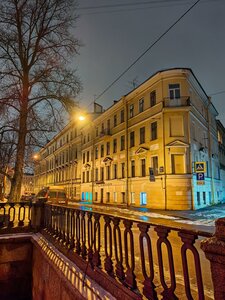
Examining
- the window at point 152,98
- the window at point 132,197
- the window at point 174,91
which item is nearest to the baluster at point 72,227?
the window at point 174,91

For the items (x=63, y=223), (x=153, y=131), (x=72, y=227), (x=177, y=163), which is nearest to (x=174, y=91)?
(x=153, y=131)

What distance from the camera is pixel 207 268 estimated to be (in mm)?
5527

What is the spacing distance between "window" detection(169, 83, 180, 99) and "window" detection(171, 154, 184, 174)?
608 cm

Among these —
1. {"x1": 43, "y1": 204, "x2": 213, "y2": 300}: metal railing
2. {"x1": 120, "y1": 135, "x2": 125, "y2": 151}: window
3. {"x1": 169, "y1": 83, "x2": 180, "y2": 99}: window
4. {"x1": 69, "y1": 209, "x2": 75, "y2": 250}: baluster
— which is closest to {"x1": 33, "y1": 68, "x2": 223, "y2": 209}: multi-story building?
{"x1": 169, "y1": 83, "x2": 180, "y2": 99}: window

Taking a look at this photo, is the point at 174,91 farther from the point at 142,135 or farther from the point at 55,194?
the point at 55,194

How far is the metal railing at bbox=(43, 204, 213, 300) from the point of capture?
7.71 ft

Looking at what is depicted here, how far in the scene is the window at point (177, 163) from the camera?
22241mm

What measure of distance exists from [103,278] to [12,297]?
4.88 m

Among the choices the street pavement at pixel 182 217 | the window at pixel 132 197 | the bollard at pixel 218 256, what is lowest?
the street pavement at pixel 182 217

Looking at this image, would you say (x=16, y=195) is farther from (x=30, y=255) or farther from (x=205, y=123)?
(x=205, y=123)

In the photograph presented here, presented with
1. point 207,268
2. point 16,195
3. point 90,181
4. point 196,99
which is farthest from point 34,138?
point 90,181

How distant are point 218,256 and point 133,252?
1420 mm

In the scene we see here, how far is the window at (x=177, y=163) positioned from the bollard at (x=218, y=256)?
824 inches

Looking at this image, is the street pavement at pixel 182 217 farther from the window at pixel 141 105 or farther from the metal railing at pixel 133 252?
the window at pixel 141 105
